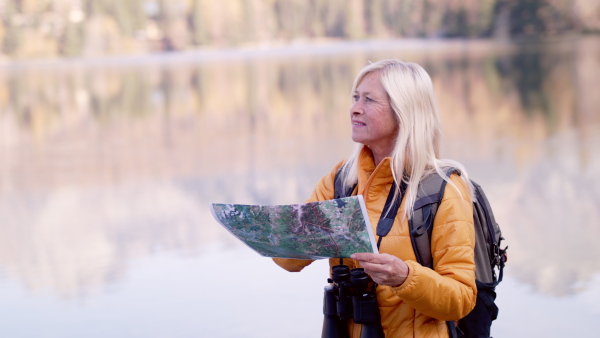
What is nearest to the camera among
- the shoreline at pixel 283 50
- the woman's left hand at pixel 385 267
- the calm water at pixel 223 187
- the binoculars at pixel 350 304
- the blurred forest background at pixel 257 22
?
the woman's left hand at pixel 385 267

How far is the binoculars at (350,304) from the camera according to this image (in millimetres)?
1457

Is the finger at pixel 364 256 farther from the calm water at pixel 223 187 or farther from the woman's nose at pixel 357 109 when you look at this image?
the calm water at pixel 223 187

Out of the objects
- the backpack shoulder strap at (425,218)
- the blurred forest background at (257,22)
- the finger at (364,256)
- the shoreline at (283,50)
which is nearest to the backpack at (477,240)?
the backpack shoulder strap at (425,218)

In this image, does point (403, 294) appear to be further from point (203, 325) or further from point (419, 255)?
point (203, 325)

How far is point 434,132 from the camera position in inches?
59.5

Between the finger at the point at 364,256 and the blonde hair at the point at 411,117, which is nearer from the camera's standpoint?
the finger at the point at 364,256

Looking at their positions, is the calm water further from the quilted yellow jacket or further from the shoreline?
the shoreline

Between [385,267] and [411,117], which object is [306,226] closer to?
[385,267]

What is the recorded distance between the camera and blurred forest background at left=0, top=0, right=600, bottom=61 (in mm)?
17234

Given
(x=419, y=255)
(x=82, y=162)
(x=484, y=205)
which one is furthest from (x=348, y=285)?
(x=82, y=162)

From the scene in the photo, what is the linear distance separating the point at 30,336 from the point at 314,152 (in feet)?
15.5

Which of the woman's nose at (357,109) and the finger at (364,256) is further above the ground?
the woman's nose at (357,109)

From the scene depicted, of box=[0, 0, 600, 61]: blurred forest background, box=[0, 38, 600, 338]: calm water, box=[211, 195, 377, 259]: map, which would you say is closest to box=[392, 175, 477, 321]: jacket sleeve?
box=[211, 195, 377, 259]: map

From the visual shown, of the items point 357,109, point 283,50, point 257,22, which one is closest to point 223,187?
point 357,109
